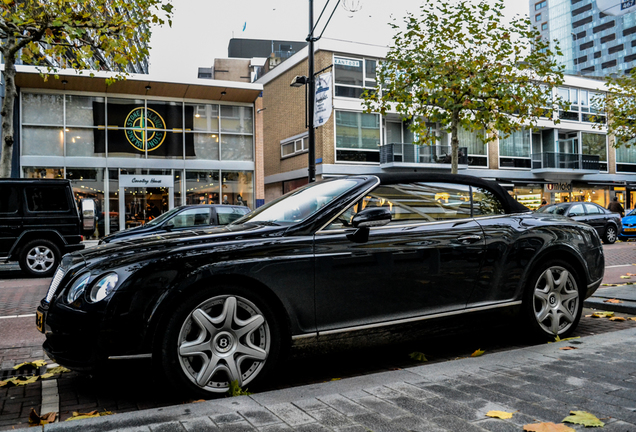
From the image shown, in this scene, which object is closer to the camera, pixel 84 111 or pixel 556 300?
pixel 556 300

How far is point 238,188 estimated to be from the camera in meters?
25.6

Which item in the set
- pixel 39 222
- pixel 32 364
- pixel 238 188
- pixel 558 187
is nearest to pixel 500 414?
pixel 32 364

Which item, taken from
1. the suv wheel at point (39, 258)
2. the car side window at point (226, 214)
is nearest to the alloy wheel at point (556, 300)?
the car side window at point (226, 214)

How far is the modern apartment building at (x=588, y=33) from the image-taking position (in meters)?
94.1

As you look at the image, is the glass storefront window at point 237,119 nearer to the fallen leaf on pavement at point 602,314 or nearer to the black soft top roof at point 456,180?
the fallen leaf on pavement at point 602,314

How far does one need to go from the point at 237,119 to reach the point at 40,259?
15108 mm

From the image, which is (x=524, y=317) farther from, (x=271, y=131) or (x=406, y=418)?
(x=271, y=131)

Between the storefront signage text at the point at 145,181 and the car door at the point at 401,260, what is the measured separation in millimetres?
21039

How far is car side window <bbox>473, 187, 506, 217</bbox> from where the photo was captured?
463 centimetres

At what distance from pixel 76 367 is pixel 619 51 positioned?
110133 mm

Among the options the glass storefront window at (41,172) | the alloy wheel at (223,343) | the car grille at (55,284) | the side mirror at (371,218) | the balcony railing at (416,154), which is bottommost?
the alloy wheel at (223,343)

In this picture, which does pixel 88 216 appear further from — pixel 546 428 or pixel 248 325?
pixel 546 428

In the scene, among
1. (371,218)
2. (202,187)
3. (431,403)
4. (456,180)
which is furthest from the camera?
(202,187)

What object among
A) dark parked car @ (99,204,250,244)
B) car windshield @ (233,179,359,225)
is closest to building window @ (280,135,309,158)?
dark parked car @ (99,204,250,244)
